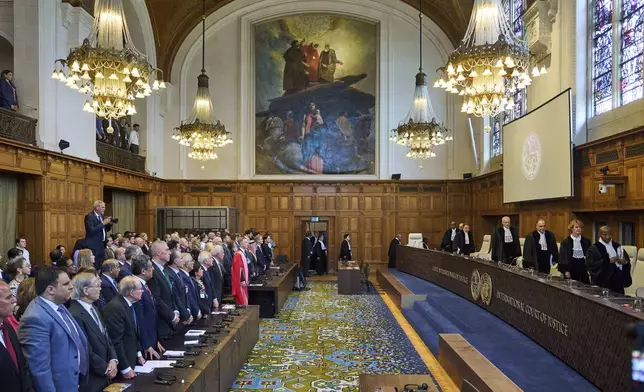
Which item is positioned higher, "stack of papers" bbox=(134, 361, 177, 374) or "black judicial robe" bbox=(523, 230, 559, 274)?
"black judicial robe" bbox=(523, 230, 559, 274)

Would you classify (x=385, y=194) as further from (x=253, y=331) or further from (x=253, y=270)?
(x=253, y=331)

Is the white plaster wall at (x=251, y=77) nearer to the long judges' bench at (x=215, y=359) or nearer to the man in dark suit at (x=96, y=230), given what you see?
the man in dark suit at (x=96, y=230)

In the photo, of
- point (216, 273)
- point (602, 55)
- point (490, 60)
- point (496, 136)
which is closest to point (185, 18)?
point (496, 136)

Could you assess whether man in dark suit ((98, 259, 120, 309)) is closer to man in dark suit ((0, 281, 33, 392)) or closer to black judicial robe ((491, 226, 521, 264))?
man in dark suit ((0, 281, 33, 392))

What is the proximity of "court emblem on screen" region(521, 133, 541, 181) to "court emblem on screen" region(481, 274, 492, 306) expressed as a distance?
4.25 metres

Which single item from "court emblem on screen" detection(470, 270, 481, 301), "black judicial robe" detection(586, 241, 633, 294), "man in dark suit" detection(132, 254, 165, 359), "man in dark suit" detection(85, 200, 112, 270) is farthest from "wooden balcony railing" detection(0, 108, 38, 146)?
"black judicial robe" detection(586, 241, 633, 294)

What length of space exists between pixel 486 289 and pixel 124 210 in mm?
13088

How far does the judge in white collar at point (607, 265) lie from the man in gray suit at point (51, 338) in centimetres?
609

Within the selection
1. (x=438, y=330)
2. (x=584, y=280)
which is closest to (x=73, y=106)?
(x=438, y=330)

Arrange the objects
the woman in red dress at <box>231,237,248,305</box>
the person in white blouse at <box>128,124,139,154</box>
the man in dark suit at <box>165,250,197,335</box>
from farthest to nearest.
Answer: the person in white blouse at <box>128,124,139,154</box>, the woman in red dress at <box>231,237,248,305</box>, the man in dark suit at <box>165,250,197,335</box>

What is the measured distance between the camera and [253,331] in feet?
25.0

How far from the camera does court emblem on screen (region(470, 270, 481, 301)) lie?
9.59m

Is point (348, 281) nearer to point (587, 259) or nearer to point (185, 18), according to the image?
point (587, 259)

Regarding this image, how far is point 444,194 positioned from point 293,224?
587cm
